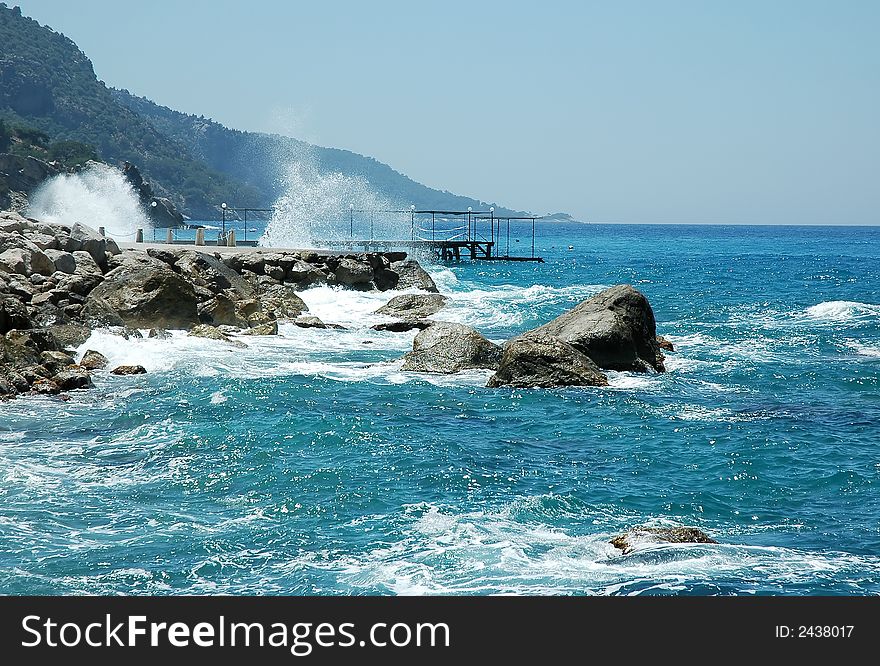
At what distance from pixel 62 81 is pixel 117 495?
635 feet

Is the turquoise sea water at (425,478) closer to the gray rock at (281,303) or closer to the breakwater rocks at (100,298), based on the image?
the breakwater rocks at (100,298)

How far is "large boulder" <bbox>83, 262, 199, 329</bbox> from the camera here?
24.1 meters

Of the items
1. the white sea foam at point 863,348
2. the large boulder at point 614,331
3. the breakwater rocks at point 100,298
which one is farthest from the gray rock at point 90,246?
the white sea foam at point 863,348

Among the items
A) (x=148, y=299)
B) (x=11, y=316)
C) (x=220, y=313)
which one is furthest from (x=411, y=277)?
(x=11, y=316)

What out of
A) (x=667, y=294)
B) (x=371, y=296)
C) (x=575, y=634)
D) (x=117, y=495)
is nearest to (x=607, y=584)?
(x=575, y=634)

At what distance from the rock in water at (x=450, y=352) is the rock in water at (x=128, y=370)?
548 centimetres

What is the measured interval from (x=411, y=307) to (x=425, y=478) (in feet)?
62.2

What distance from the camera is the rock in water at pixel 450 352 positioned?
20.9m

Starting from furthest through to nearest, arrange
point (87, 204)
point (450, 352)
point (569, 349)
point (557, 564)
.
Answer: point (87, 204) → point (450, 352) → point (569, 349) → point (557, 564)

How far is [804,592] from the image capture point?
30.7ft

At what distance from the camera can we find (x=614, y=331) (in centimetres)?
2045

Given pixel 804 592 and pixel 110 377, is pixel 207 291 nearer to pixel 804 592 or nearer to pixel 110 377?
pixel 110 377

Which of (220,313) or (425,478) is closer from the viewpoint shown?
(425,478)

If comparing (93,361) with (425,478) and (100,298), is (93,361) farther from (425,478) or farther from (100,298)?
(425,478)
